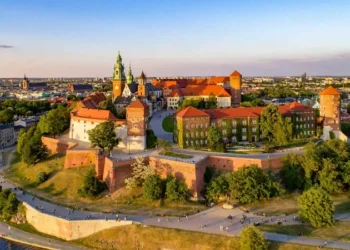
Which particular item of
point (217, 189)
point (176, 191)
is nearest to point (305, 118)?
point (217, 189)

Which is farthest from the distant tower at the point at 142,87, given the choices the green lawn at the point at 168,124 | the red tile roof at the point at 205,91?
the green lawn at the point at 168,124

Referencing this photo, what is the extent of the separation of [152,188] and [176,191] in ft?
7.40

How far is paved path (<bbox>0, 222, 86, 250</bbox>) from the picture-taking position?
3400 cm

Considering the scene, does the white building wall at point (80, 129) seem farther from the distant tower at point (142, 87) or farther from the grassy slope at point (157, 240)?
the distant tower at point (142, 87)

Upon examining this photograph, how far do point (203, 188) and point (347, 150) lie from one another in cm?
1615

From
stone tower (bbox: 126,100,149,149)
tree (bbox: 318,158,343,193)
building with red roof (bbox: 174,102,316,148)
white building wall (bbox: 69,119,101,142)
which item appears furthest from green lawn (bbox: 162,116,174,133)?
tree (bbox: 318,158,343,193)

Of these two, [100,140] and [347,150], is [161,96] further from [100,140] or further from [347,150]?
[347,150]

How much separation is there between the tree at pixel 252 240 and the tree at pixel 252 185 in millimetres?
8581

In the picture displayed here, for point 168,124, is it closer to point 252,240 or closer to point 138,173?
point 138,173

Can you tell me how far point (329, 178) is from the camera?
39.8 m

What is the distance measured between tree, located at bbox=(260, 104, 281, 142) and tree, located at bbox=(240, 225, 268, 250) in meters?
22.3

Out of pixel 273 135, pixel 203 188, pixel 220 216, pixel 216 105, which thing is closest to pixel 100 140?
pixel 203 188

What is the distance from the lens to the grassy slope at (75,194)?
37.3m

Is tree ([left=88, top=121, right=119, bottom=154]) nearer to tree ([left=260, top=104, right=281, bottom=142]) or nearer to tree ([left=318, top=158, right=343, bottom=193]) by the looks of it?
tree ([left=260, top=104, right=281, bottom=142])
